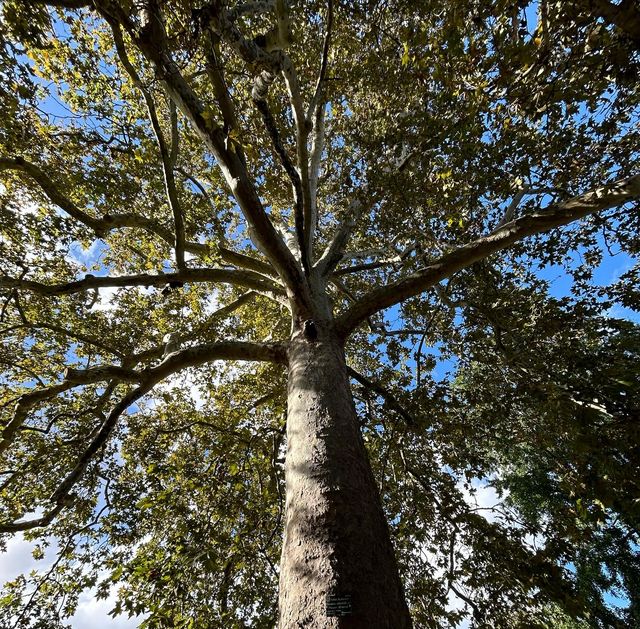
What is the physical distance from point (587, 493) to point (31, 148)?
8.74m

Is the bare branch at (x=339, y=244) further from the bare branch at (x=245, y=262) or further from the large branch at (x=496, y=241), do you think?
the large branch at (x=496, y=241)

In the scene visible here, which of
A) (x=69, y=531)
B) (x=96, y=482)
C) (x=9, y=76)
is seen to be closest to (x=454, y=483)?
(x=96, y=482)

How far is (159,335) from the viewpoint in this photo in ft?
25.0

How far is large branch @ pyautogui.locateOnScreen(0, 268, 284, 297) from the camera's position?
3756 mm

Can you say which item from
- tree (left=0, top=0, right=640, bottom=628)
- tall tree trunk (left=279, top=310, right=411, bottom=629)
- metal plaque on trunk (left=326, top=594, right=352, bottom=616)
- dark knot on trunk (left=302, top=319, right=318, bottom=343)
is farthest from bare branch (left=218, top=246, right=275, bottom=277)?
metal plaque on trunk (left=326, top=594, right=352, bottom=616)

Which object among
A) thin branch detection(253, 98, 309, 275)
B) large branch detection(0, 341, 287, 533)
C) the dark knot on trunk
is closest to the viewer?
thin branch detection(253, 98, 309, 275)

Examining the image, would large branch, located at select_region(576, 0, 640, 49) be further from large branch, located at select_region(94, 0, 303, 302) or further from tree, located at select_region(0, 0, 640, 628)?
large branch, located at select_region(94, 0, 303, 302)

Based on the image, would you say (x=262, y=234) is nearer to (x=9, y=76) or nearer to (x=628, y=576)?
(x=9, y=76)

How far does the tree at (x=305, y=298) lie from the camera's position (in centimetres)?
258

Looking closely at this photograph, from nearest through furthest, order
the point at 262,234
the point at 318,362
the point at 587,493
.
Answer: the point at 318,362
the point at 262,234
the point at 587,493

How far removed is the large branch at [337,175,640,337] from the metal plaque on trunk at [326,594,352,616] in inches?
94.6

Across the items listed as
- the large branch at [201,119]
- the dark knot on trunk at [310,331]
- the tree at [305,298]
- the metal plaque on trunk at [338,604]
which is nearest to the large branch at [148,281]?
the tree at [305,298]

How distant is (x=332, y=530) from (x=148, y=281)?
383 centimetres

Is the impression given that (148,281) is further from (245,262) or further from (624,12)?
(624,12)
